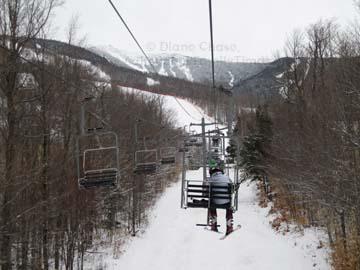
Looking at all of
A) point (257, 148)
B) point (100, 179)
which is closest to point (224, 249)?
point (257, 148)

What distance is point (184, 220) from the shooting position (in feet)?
91.2

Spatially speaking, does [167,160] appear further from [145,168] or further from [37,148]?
[37,148]

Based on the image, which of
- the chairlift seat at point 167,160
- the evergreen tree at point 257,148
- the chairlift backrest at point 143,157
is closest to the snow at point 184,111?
the evergreen tree at point 257,148

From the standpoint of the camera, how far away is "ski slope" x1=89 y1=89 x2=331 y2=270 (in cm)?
1678

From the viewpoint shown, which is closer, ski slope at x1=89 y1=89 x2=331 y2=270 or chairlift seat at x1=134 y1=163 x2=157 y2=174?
chairlift seat at x1=134 y1=163 x2=157 y2=174

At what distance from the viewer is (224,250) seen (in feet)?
63.1

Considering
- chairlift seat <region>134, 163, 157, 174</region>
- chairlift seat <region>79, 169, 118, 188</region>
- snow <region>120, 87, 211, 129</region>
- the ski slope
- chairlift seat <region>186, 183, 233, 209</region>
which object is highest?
snow <region>120, 87, 211, 129</region>

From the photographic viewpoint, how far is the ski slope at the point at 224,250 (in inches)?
660

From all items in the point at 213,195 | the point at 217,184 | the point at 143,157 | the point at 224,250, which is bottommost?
the point at 224,250

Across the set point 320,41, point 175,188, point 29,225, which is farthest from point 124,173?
point 175,188

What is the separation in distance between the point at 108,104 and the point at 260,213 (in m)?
14.4

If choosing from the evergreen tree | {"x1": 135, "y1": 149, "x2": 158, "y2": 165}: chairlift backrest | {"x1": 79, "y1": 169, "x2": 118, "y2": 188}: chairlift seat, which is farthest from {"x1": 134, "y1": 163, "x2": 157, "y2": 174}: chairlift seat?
the evergreen tree

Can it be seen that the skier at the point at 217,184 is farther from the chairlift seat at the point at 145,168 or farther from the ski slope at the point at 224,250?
the ski slope at the point at 224,250

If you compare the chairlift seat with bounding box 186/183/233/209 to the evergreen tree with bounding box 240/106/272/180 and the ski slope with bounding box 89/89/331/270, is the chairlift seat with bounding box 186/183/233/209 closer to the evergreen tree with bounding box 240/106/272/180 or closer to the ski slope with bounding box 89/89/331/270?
the ski slope with bounding box 89/89/331/270
